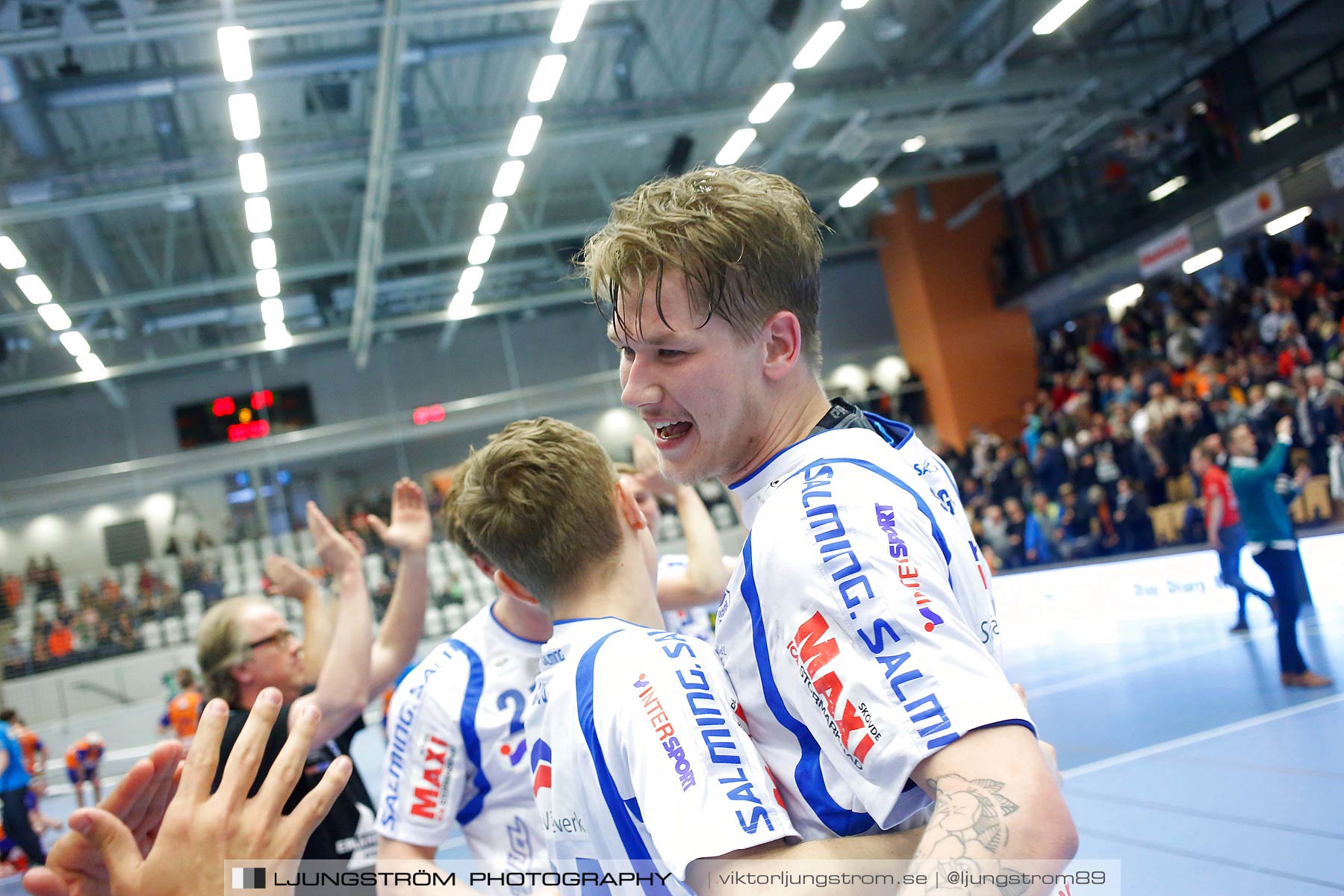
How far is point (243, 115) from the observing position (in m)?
9.61

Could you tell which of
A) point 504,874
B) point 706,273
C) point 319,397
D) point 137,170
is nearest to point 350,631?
point 504,874

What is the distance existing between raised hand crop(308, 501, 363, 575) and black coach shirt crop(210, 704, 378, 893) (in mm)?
499

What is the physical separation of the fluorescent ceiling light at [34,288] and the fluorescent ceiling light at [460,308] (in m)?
6.55

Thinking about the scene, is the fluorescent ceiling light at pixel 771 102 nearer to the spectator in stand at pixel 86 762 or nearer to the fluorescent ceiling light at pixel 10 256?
the fluorescent ceiling light at pixel 10 256

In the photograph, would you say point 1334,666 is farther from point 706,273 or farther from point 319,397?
point 319,397

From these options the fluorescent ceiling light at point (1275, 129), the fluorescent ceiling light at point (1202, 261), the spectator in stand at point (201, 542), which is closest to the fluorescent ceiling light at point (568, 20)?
the fluorescent ceiling light at point (1275, 129)

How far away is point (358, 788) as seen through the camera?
3381mm

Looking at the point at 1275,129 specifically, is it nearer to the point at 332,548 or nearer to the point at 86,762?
the point at 332,548

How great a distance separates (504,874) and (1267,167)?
51.2ft

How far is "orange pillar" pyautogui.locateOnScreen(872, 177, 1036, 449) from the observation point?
826 inches

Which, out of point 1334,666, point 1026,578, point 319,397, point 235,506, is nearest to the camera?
point 1334,666

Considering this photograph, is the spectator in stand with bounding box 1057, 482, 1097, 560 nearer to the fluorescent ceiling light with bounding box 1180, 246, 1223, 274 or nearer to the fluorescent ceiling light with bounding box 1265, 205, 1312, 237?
the fluorescent ceiling light with bounding box 1180, 246, 1223, 274

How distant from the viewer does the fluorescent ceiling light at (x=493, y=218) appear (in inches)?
553

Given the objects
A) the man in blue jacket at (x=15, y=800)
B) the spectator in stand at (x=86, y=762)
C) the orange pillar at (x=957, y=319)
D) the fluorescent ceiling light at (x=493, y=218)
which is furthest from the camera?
the orange pillar at (x=957, y=319)
